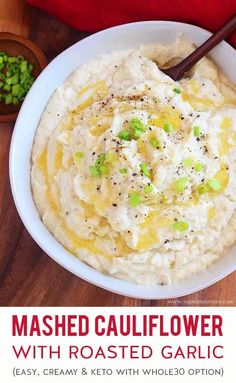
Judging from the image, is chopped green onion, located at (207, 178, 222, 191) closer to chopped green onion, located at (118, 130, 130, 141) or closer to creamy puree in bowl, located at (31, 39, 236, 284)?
creamy puree in bowl, located at (31, 39, 236, 284)

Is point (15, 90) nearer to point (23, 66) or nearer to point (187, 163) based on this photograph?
point (23, 66)

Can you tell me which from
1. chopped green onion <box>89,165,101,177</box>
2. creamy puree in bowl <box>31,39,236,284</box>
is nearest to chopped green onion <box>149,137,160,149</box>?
creamy puree in bowl <box>31,39,236,284</box>

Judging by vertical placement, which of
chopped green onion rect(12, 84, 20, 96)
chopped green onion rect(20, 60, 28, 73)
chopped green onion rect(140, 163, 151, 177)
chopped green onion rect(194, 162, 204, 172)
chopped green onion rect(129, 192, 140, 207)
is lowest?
chopped green onion rect(12, 84, 20, 96)

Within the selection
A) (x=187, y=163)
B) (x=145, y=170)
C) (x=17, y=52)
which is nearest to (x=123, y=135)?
(x=145, y=170)

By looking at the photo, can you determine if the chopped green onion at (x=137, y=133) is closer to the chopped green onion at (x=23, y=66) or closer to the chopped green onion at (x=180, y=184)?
the chopped green onion at (x=180, y=184)

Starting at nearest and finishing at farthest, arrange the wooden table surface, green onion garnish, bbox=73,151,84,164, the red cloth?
green onion garnish, bbox=73,151,84,164 → the red cloth → the wooden table surface

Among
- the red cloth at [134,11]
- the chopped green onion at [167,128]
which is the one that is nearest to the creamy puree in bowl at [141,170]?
the chopped green onion at [167,128]
